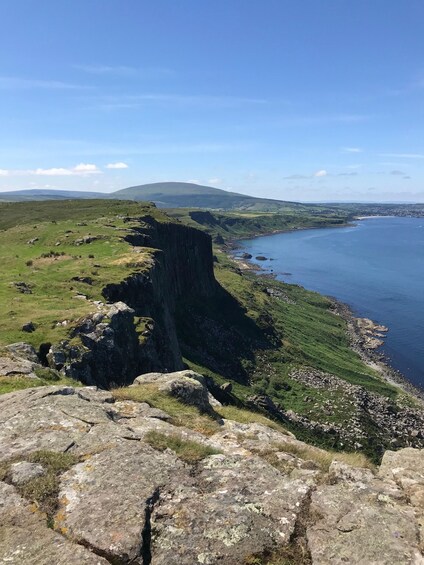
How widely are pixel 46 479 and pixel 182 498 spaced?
358 cm

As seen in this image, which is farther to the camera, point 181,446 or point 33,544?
point 181,446

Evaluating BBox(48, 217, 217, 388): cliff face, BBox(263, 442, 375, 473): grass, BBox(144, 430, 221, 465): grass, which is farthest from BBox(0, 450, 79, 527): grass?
BBox(48, 217, 217, 388): cliff face

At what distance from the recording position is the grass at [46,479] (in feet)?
32.1

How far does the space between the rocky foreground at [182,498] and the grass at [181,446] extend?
0.04 meters

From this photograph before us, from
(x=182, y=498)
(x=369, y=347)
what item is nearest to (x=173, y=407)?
(x=182, y=498)

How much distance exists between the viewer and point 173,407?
1756 centimetres

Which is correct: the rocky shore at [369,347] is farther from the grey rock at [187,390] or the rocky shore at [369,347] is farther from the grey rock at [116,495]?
the grey rock at [116,495]

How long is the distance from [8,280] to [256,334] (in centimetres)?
6578

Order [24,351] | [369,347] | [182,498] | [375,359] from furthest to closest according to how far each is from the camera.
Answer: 1. [369,347]
2. [375,359]
3. [24,351]
4. [182,498]

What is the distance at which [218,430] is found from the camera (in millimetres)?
16062

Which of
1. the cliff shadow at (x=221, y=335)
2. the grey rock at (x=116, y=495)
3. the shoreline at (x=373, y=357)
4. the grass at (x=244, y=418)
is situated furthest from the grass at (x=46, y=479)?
the shoreline at (x=373, y=357)

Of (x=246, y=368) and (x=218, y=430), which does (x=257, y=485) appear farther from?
(x=246, y=368)

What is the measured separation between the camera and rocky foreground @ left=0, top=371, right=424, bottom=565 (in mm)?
8758

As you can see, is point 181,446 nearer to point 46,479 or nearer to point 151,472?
point 151,472
